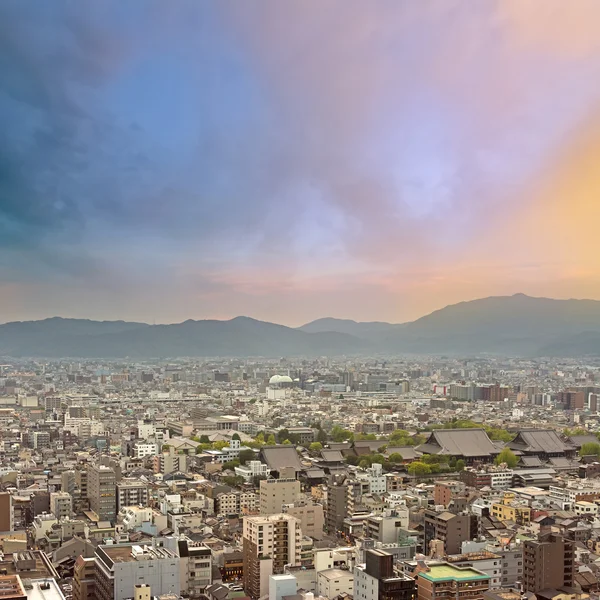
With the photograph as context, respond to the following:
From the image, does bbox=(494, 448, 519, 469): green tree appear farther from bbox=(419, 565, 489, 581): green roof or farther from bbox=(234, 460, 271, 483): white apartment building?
bbox=(419, 565, 489, 581): green roof

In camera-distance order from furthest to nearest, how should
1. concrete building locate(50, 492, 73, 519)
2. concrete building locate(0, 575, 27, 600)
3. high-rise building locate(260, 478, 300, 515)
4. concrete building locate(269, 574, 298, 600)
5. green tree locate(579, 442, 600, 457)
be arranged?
green tree locate(579, 442, 600, 457) < concrete building locate(50, 492, 73, 519) < high-rise building locate(260, 478, 300, 515) < concrete building locate(269, 574, 298, 600) < concrete building locate(0, 575, 27, 600)

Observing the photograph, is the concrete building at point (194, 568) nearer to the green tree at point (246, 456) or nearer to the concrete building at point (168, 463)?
the concrete building at point (168, 463)

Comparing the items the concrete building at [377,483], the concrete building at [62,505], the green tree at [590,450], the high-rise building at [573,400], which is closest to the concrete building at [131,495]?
the concrete building at [62,505]

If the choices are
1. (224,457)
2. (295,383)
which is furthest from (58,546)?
(295,383)

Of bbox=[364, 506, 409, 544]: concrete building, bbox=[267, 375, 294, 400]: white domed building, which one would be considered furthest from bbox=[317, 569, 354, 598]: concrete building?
bbox=[267, 375, 294, 400]: white domed building

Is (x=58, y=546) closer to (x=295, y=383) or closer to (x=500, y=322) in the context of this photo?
(x=295, y=383)
